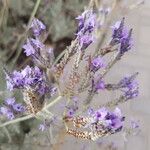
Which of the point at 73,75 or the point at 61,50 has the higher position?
the point at 61,50

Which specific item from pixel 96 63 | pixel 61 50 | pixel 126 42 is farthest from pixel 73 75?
pixel 61 50

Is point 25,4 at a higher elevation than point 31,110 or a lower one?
higher

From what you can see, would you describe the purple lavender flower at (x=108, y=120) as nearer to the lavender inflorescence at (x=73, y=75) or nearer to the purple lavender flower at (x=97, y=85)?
the lavender inflorescence at (x=73, y=75)

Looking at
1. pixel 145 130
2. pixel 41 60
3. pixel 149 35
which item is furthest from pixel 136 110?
pixel 41 60

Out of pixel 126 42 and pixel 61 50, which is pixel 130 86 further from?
pixel 61 50

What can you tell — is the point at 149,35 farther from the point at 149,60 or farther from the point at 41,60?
the point at 41,60

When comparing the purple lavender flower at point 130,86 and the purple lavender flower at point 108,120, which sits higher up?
the purple lavender flower at point 130,86

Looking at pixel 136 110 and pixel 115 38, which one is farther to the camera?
pixel 136 110

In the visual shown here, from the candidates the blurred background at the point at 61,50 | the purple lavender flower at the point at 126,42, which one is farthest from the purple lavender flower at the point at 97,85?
the blurred background at the point at 61,50
